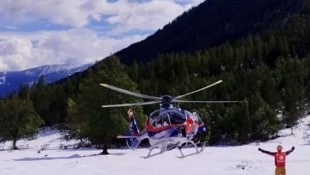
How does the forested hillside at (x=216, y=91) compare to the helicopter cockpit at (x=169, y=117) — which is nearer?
the helicopter cockpit at (x=169, y=117)

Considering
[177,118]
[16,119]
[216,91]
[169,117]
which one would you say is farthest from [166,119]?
[216,91]

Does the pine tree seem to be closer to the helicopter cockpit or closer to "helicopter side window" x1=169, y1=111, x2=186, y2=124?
the helicopter cockpit

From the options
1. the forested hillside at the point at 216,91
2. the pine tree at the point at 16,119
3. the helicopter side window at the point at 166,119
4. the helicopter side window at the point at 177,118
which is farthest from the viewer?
the pine tree at the point at 16,119

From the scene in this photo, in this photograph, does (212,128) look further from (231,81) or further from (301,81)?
(301,81)

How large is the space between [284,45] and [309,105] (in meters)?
45.3

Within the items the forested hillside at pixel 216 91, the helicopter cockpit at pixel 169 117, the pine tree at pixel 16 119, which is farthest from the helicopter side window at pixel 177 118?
the pine tree at pixel 16 119

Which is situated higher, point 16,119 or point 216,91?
point 216,91

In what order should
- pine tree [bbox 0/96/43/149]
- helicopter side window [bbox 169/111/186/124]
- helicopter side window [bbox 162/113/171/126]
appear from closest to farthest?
helicopter side window [bbox 169/111/186/124] → helicopter side window [bbox 162/113/171/126] → pine tree [bbox 0/96/43/149]

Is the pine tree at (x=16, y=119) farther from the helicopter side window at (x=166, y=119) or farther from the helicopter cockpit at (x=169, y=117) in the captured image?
the helicopter side window at (x=166, y=119)

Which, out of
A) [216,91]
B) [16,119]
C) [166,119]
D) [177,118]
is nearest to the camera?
[177,118]

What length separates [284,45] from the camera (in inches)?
6176

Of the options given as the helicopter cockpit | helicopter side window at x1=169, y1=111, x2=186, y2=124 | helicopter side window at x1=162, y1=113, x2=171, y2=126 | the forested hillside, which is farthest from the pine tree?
helicopter side window at x1=169, y1=111, x2=186, y2=124

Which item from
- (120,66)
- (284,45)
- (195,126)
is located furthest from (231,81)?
(195,126)

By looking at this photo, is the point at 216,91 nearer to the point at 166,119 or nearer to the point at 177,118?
the point at 166,119
